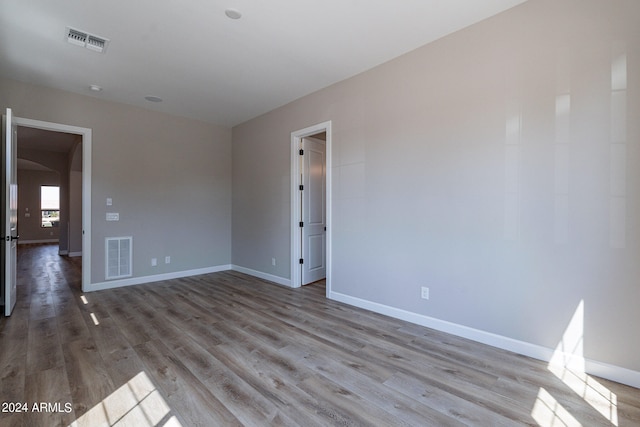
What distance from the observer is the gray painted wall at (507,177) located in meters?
2.06

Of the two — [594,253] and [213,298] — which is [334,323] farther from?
[594,253]

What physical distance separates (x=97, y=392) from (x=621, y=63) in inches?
165

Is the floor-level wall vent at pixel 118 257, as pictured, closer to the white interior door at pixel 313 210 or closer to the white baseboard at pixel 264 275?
the white baseboard at pixel 264 275

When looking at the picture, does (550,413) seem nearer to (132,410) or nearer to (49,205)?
(132,410)

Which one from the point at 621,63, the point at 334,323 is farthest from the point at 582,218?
the point at 334,323

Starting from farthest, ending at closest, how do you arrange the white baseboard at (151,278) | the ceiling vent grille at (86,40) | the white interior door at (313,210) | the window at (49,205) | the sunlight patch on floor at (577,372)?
the window at (49,205)
the white interior door at (313,210)
the white baseboard at (151,278)
the ceiling vent grille at (86,40)
the sunlight patch on floor at (577,372)

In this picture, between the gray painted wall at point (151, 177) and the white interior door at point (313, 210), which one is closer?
the gray painted wall at point (151, 177)

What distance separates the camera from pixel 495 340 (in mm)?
2588

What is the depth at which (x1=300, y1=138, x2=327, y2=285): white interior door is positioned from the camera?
4711 millimetres

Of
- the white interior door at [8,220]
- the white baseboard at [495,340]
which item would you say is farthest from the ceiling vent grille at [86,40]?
the white baseboard at [495,340]

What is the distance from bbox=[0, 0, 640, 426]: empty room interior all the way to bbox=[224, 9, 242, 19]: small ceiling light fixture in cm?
1

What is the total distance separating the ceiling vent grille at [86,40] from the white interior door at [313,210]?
8.63ft

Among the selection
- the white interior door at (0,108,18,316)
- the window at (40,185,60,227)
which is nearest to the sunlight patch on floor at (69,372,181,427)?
the white interior door at (0,108,18,316)

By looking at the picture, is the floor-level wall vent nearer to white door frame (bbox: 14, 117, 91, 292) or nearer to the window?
white door frame (bbox: 14, 117, 91, 292)
